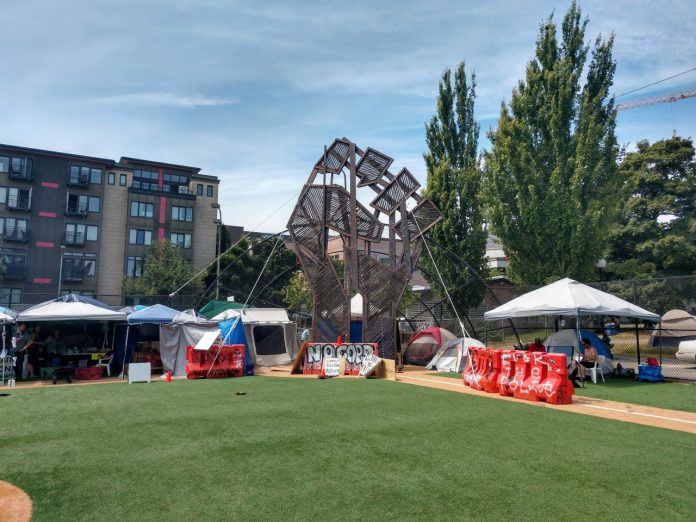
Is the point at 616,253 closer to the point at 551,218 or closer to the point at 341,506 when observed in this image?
the point at 551,218

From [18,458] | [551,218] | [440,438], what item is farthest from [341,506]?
[551,218]

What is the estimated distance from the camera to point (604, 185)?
23656 millimetres

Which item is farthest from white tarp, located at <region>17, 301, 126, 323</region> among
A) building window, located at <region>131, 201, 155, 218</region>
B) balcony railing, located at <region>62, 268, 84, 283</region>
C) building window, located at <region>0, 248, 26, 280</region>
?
building window, located at <region>131, 201, 155, 218</region>

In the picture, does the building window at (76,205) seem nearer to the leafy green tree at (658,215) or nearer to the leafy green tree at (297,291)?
the leafy green tree at (297,291)

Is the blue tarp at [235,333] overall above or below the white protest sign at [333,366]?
above

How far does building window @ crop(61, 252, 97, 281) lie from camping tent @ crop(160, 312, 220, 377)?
35623 millimetres

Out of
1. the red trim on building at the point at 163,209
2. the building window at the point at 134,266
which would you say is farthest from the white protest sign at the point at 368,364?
the red trim on building at the point at 163,209

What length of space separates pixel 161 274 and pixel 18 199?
54.7ft

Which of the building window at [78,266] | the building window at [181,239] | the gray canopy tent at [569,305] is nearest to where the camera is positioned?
the gray canopy tent at [569,305]

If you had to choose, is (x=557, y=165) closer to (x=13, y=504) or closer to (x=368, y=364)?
(x=368, y=364)

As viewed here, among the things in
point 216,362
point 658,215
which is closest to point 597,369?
point 216,362

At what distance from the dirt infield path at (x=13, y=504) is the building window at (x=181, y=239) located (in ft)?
166

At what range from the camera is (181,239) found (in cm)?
5494

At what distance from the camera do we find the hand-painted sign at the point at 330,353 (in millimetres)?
19281
